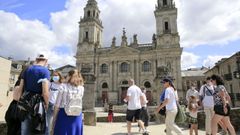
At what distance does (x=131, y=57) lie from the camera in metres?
46.7

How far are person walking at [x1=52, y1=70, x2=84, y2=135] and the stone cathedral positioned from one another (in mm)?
38333

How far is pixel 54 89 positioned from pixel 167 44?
131ft

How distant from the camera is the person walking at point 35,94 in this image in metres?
3.69

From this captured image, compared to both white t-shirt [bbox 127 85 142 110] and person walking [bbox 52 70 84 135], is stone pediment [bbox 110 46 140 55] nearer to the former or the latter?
white t-shirt [bbox 127 85 142 110]

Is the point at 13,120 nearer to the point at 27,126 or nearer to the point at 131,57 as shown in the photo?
the point at 27,126

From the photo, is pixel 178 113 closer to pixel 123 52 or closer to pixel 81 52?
pixel 123 52

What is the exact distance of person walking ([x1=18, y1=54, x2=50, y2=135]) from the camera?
369 centimetres

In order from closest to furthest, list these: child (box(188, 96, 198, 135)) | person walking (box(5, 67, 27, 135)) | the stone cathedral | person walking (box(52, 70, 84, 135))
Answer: person walking (box(5, 67, 27, 135)), person walking (box(52, 70, 84, 135)), child (box(188, 96, 198, 135)), the stone cathedral

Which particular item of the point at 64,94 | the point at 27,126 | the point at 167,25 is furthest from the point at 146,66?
the point at 27,126

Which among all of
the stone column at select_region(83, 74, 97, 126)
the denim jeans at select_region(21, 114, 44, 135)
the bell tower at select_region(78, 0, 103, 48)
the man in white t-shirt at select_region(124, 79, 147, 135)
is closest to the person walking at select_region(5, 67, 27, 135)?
the denim jeans at select_region(21, 114, 44, 135)

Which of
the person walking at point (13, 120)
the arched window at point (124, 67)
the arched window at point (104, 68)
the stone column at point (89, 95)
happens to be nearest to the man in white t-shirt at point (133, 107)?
the person walking at point (13, 120)

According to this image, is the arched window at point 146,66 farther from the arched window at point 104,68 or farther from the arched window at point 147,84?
the arched window at point 104,68

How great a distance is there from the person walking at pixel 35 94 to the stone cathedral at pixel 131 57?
3887 cm

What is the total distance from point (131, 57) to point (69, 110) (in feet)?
140
